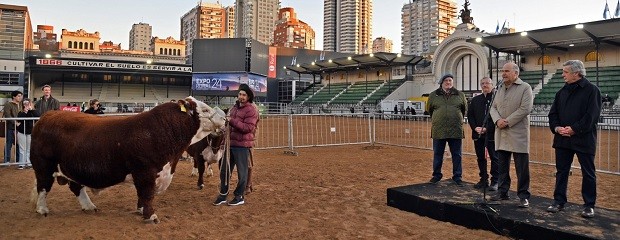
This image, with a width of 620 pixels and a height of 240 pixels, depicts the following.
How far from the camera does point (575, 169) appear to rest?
28.8 ft

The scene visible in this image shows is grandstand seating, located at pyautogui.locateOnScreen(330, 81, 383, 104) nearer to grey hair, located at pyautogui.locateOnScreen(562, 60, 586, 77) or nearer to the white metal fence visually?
the white metal fence

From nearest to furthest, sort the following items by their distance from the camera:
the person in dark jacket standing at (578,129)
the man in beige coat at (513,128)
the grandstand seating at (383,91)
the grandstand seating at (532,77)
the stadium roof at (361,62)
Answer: the person in dark jacket standing at (578,129), the man in beige coat at (513,128), the grandstand seating at (532,77), the grandstand seating at (383,91), the stadium roof at (361,62)

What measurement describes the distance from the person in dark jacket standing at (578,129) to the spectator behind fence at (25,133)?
1002 cm

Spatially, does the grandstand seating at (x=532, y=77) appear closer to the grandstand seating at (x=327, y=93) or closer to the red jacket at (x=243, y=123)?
the grandstand seating at (x=327, y=93)

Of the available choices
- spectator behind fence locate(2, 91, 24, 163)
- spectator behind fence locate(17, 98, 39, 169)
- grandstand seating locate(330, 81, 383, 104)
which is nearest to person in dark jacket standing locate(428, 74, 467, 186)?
spectator behind fence locate(17, 98, 39, 169)

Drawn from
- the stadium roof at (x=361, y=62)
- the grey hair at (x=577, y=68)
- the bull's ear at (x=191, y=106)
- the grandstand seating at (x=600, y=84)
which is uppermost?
the stadium roof at (x=361, y=62)

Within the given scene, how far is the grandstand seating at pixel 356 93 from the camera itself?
46.6 metres

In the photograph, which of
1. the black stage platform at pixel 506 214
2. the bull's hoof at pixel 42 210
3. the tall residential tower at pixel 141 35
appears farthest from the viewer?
the tall residential tower at pixel 141 35

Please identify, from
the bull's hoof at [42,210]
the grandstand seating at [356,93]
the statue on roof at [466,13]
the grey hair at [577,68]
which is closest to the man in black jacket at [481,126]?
the grey hair at [577,68]

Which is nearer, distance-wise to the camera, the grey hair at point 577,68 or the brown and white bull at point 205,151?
the grey hair at point 577,68

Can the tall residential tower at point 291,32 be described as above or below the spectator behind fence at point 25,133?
above

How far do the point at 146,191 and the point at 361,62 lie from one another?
4522cm

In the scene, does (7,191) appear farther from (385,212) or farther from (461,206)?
(461,206)

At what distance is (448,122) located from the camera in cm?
621
